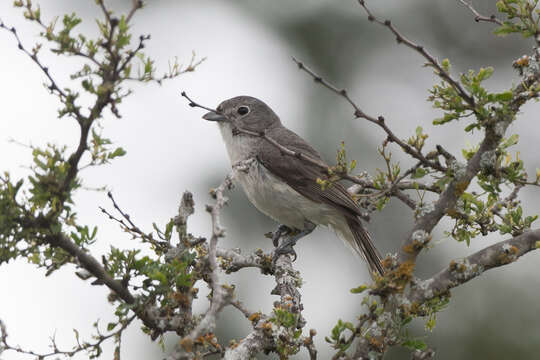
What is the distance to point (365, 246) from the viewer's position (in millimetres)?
6195

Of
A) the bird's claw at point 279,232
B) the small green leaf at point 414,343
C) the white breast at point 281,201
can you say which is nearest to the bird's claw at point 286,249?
the white breast at point 281,201

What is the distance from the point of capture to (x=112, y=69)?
119 inches

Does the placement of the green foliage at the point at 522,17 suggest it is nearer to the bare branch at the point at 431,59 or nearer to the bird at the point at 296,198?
the bare branch at the point at 431,59

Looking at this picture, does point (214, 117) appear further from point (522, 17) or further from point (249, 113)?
point (522, 17)

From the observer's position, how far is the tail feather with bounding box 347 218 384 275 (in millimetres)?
6051

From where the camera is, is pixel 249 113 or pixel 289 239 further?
pixel 249 113

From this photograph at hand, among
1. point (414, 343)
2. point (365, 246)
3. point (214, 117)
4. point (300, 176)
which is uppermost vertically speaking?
point (214, 117)

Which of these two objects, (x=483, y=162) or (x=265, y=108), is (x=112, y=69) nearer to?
(x=483, y=162)

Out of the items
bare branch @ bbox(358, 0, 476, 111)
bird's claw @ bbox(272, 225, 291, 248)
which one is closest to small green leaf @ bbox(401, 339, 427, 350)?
bare branch @ bbox(358, 0, 476, 111)

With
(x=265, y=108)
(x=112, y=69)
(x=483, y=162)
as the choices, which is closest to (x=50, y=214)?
(x=112, y=69)

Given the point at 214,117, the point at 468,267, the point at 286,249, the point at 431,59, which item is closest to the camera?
the point at 431,59

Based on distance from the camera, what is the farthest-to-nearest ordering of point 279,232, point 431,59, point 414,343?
point 279,232, point 414,343, point 431,59

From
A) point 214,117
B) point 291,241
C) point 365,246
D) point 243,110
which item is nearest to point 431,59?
point 291,241

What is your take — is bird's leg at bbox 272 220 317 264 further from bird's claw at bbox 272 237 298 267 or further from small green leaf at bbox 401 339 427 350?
small green leaf at bbox 401 339 427 350
